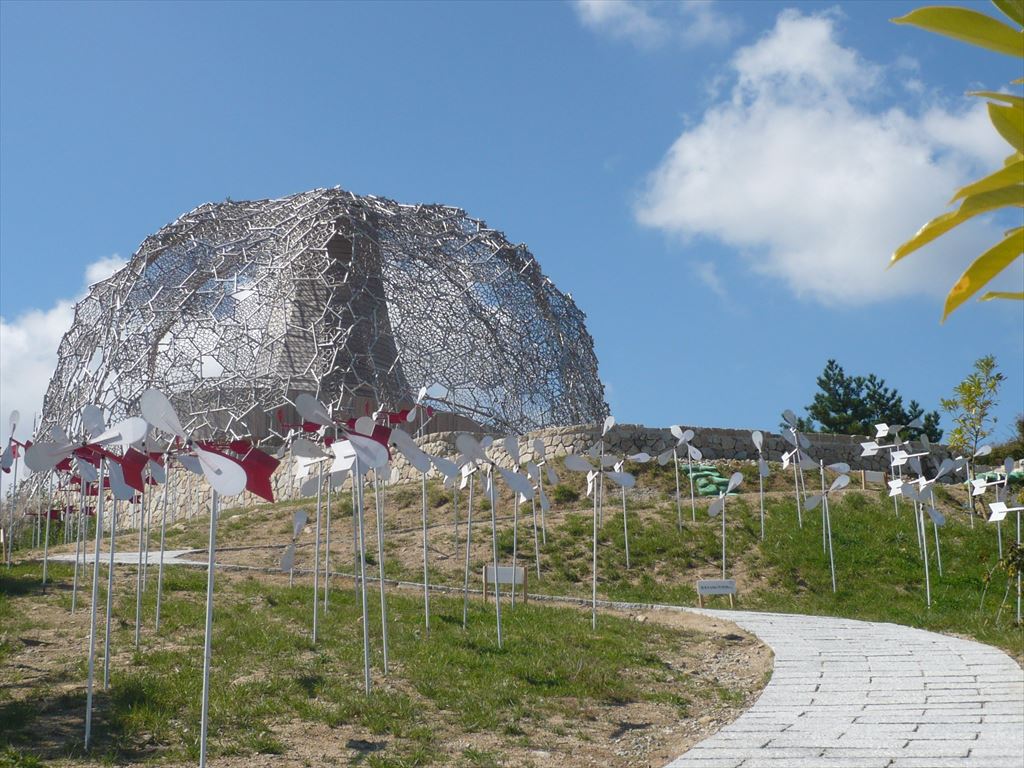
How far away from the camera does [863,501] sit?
65.1 ft

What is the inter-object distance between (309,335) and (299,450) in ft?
67.2

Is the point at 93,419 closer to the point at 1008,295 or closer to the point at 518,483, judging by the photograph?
the point at 518,483

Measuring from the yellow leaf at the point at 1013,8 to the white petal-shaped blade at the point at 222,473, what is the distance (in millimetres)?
4788

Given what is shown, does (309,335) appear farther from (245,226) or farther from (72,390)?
(72,390)

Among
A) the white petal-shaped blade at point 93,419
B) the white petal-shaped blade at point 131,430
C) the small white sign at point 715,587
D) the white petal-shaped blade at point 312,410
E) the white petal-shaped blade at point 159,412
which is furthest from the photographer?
the small white sign at point 715,587

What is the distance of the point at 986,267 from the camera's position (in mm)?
1855

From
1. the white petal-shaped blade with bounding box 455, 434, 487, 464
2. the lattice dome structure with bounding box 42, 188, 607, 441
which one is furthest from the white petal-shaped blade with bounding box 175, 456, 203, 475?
the lattice dome structure with bounding box 42, 188, 607, 441

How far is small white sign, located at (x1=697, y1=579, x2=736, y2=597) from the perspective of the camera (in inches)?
556

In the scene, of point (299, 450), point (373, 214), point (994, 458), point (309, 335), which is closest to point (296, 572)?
point (299, 450)

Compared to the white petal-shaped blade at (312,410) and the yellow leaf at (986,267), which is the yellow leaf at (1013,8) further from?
the white petal-shaped blade at (312,410)

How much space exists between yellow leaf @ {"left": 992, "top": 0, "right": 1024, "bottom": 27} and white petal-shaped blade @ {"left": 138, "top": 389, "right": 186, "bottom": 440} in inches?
207

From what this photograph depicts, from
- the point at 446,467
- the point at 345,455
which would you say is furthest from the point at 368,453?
the point at 446,467

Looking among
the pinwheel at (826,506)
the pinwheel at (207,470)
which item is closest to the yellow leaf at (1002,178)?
the pinwheel at (207,470)

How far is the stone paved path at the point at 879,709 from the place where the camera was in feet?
20.8
